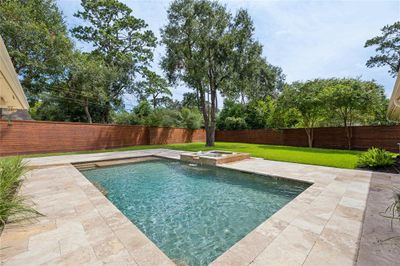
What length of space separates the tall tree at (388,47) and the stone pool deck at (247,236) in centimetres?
1723

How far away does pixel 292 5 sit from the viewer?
6.50m

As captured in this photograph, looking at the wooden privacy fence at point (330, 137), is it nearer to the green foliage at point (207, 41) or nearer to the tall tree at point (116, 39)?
the green foliage at point (207, 41)

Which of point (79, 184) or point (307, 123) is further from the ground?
point (307, 123)

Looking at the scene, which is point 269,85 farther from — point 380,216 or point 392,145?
point 380,216

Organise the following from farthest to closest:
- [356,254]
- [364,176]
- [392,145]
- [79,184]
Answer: [392,145] < [364,176] < [79,184] < [356,254]

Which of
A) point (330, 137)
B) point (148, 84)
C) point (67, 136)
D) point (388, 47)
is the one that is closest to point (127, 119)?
point (148, 84)

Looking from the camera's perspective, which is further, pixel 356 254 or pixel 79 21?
pixel 79 21

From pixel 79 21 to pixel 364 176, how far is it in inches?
904

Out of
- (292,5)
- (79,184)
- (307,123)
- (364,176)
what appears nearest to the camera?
(79,184)

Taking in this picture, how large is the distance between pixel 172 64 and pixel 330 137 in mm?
12845

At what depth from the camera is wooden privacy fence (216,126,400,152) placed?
1114 centimetres

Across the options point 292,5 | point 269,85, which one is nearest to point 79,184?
point 292,5

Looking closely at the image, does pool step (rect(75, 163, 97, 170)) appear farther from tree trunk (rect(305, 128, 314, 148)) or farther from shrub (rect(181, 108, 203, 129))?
tree trunk (rect(305, 128, 314, 148))

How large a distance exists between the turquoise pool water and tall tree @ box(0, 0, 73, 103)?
1063cm
